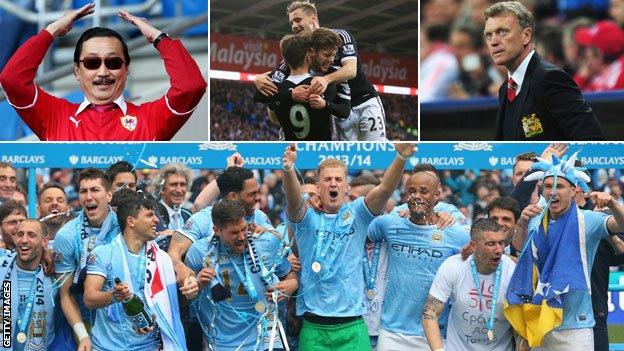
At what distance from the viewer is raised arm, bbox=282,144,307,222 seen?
606 centimetres

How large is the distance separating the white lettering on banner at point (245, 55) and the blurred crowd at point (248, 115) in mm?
139

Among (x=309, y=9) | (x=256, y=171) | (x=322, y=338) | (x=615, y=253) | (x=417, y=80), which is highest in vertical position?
(x=309, y=9)

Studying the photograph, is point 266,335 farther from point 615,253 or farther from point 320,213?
point 615,253

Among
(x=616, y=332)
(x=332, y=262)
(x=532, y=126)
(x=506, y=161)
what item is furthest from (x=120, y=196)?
(x=616, y=332)

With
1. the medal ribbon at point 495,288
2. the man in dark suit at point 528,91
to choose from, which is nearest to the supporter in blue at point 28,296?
the medal ribbon at point 495,288

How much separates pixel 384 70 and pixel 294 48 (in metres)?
0.59

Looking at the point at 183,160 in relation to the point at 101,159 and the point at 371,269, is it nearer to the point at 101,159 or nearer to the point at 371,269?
the point at 101,159

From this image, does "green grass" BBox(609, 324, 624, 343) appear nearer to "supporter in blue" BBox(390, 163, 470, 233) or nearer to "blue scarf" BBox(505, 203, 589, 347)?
"blue scarf" BBox(505, 203, 589, 347)

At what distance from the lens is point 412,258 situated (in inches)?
249

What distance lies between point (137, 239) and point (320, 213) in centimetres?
106

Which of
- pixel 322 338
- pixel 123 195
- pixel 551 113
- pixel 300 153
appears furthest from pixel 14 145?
pixel 551 113

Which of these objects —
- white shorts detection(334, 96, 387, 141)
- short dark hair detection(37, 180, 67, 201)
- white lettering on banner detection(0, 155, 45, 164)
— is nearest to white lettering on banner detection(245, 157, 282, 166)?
white shorts detection(334, 96, 387, 141)

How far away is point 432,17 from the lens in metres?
7.16

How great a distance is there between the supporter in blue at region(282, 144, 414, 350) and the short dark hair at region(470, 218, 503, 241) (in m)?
0.53
